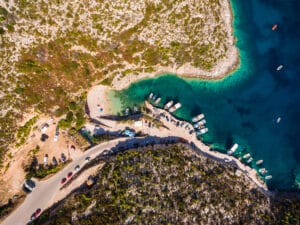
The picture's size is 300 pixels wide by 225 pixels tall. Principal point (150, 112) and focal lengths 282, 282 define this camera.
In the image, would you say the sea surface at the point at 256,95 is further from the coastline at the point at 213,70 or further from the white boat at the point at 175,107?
the white boat at the point at 175,107

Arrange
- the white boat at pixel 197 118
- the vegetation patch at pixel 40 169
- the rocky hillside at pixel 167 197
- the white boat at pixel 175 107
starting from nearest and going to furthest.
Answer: the rocky hillside at pixel 167 197, the vegetation patch at pixel 40 169, the white boat at pixel 175 107, the white boat at pixel 197 118

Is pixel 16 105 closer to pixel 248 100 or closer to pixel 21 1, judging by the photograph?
pixel 21 1

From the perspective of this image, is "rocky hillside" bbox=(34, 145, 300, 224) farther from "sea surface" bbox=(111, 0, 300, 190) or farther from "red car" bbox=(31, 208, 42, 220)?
→ "sea surface" bbox=(111, 0, 300, 190)

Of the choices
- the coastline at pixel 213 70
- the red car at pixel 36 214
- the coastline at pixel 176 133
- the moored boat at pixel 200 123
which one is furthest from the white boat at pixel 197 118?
the red car at pixel 36 214

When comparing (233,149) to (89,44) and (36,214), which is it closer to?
(89,44)

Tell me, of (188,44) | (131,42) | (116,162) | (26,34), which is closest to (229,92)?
(188,44)

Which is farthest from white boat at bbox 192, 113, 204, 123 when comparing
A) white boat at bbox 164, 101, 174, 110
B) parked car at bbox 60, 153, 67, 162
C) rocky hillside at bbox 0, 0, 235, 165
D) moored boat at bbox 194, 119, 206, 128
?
parked car at bbox 60, 153, 67, 162
